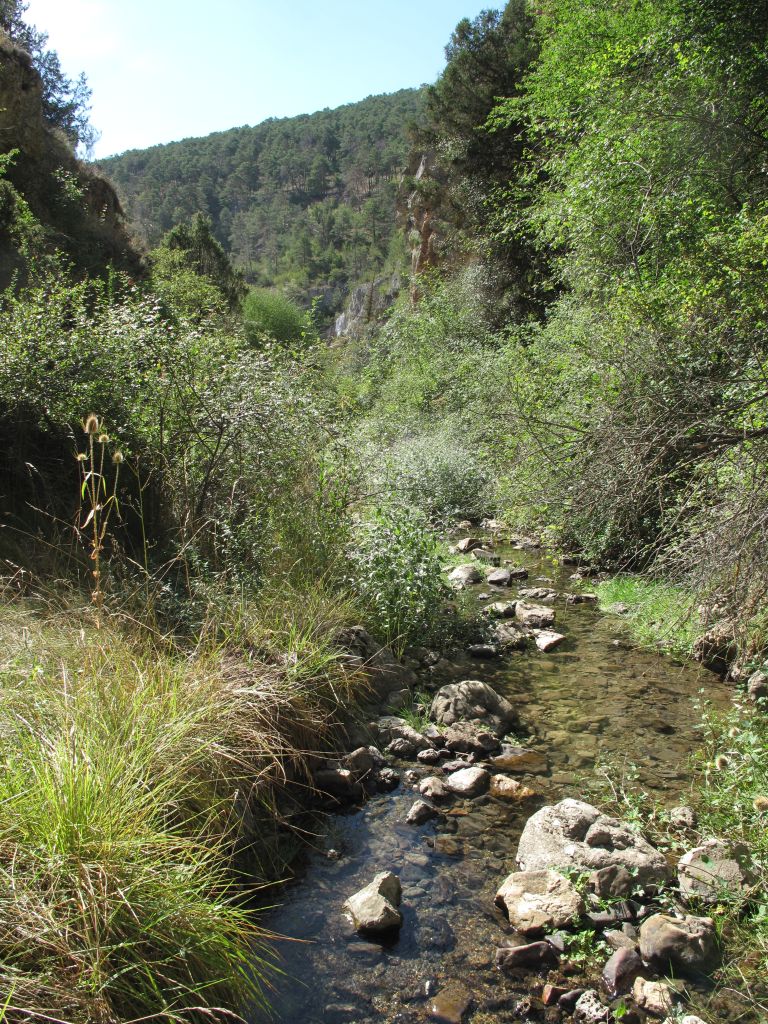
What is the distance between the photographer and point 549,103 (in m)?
14.0

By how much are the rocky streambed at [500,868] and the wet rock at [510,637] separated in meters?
0.81

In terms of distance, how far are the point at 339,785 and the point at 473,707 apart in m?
1.40

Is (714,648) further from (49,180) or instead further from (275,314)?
(275,314)

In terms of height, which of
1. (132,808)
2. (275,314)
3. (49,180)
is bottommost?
(132,808)

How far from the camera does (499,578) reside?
9.66 meters

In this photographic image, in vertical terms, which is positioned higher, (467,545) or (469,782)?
(469,782)

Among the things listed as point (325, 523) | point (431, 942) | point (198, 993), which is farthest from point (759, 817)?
point (325, 523)

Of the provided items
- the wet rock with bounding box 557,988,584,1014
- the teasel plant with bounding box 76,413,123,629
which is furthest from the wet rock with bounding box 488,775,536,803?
the teasel plant with bounding box 76,413,123,629

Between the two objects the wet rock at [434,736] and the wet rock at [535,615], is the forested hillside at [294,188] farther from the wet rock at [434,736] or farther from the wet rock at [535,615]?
the wet rock at [434,736]

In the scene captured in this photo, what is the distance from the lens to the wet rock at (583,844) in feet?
11.5

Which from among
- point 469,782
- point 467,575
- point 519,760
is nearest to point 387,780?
point 469,782

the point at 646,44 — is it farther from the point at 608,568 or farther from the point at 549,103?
the point at 608,568

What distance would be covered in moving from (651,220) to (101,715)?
305 inches

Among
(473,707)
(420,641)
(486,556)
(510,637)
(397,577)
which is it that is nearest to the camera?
(473,707)
